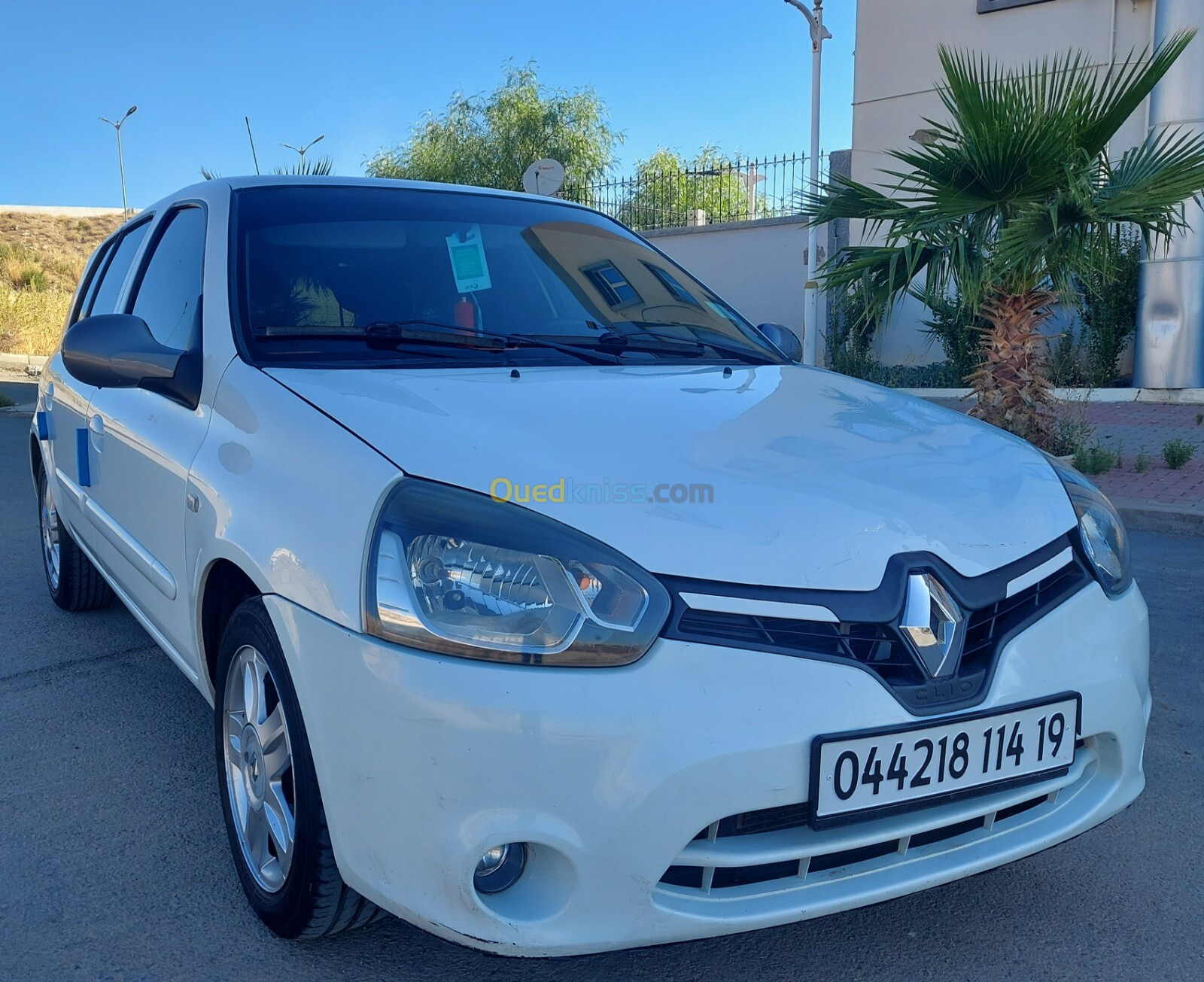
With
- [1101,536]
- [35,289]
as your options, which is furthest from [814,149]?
[35,289]

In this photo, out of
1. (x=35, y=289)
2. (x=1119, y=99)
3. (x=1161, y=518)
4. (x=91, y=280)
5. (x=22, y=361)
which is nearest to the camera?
(x=91, y=280)

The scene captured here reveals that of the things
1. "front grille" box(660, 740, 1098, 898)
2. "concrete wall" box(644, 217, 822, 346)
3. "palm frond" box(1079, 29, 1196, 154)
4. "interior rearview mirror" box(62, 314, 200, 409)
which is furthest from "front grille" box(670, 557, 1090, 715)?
"concrete wall" box(644, 217, 822, 346)

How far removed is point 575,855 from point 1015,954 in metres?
1.03

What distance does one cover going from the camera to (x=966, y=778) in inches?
69.9

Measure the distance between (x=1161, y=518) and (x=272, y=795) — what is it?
5.68 meters

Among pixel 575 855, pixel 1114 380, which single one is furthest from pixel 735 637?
pixel 1114 380

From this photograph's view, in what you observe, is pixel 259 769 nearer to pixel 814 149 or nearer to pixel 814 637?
pixel 814 637

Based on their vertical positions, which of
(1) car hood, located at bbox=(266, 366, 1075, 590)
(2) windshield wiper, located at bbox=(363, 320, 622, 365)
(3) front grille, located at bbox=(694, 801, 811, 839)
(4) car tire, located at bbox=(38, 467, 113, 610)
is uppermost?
(2) windshield wiper, located at bbox=(363, 320, 622, 365)

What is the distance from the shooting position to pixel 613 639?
1616 millimetres

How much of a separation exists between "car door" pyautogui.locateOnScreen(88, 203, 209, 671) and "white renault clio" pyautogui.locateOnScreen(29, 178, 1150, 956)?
0.04m

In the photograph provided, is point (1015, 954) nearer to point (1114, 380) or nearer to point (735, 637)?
point (735, 637)

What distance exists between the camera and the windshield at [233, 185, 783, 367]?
2531mm

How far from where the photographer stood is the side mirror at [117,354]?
250 cm

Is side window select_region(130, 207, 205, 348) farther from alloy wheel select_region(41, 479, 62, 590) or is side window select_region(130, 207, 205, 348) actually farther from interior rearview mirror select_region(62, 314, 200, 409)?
alloy wheel select_region(41, 479, 62, 590)
